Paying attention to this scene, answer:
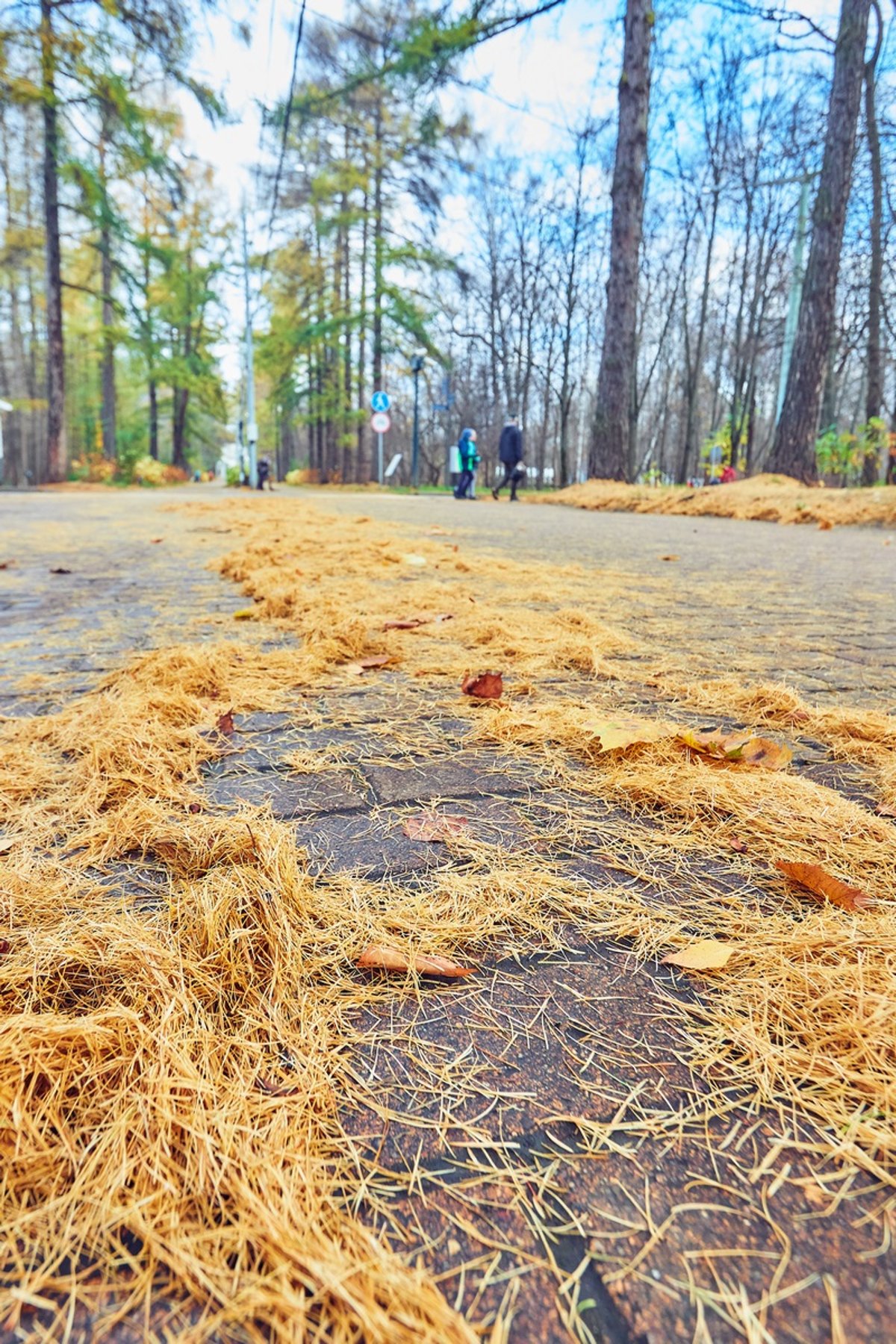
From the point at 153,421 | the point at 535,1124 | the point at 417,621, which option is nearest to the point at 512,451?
the point at 417,621

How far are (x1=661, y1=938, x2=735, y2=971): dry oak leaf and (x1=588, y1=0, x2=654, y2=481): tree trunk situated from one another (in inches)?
542

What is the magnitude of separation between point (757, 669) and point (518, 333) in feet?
107

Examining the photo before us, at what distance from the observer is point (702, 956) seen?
0.96 m

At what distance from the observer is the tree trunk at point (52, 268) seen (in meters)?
15.8

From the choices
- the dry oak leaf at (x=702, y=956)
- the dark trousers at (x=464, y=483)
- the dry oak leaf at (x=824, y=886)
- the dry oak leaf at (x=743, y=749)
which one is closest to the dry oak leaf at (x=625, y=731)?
the dry oak leaf at (x=743, y=749)

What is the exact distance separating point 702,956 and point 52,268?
22375 millimetres

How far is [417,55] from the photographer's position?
1101 cm

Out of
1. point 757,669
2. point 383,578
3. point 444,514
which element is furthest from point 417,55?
point 757,669

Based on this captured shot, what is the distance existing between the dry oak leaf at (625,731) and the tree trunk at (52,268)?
20.6 metres

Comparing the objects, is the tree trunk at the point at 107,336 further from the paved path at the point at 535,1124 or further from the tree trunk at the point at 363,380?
the paved path at the point at 535,1124

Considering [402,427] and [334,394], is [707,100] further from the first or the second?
[402,427]

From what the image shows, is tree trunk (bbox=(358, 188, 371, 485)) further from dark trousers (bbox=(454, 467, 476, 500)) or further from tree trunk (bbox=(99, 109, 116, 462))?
dark trousers (bbox=(454, 467, 476, 500))

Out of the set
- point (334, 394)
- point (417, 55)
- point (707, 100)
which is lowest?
point (334, 394)

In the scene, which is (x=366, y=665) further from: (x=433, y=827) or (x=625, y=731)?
(x=433, y=827)
